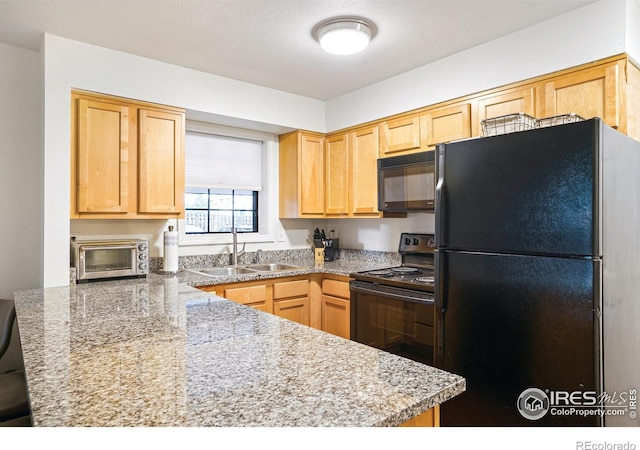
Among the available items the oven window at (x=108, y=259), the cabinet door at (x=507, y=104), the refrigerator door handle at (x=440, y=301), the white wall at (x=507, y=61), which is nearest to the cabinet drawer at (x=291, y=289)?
the oven window at (x=108, y=259)

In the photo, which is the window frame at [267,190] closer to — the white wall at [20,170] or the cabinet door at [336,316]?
the cabinet door at [336,316]

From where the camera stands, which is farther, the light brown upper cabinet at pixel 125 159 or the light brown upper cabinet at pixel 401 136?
the light brown upper cabinet at pixel 401 136

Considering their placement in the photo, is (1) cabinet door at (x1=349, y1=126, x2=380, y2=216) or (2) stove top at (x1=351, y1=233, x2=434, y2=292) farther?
(1) cabinet door at (x1=349, y1=126, x2=380, y2=216)

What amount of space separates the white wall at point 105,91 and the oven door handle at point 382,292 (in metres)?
1.53

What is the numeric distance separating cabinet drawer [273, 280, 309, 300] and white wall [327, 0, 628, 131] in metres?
1.43

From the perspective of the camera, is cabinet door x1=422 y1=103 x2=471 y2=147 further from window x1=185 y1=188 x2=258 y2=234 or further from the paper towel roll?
the paper towel roll

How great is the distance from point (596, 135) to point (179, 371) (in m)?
1.65

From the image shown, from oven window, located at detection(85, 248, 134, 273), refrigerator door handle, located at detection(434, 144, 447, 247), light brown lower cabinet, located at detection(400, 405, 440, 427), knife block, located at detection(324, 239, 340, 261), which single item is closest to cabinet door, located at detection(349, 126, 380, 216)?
knife block, located at detection(324, 239, 340, 261)

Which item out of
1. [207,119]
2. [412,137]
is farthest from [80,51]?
[412,137]

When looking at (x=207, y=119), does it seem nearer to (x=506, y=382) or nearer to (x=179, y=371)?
(x=179, y=371)

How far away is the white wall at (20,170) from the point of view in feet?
8.30

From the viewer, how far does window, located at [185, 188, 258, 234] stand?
11.0ft

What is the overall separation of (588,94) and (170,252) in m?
2.76

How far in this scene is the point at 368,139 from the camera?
328 centimetres
